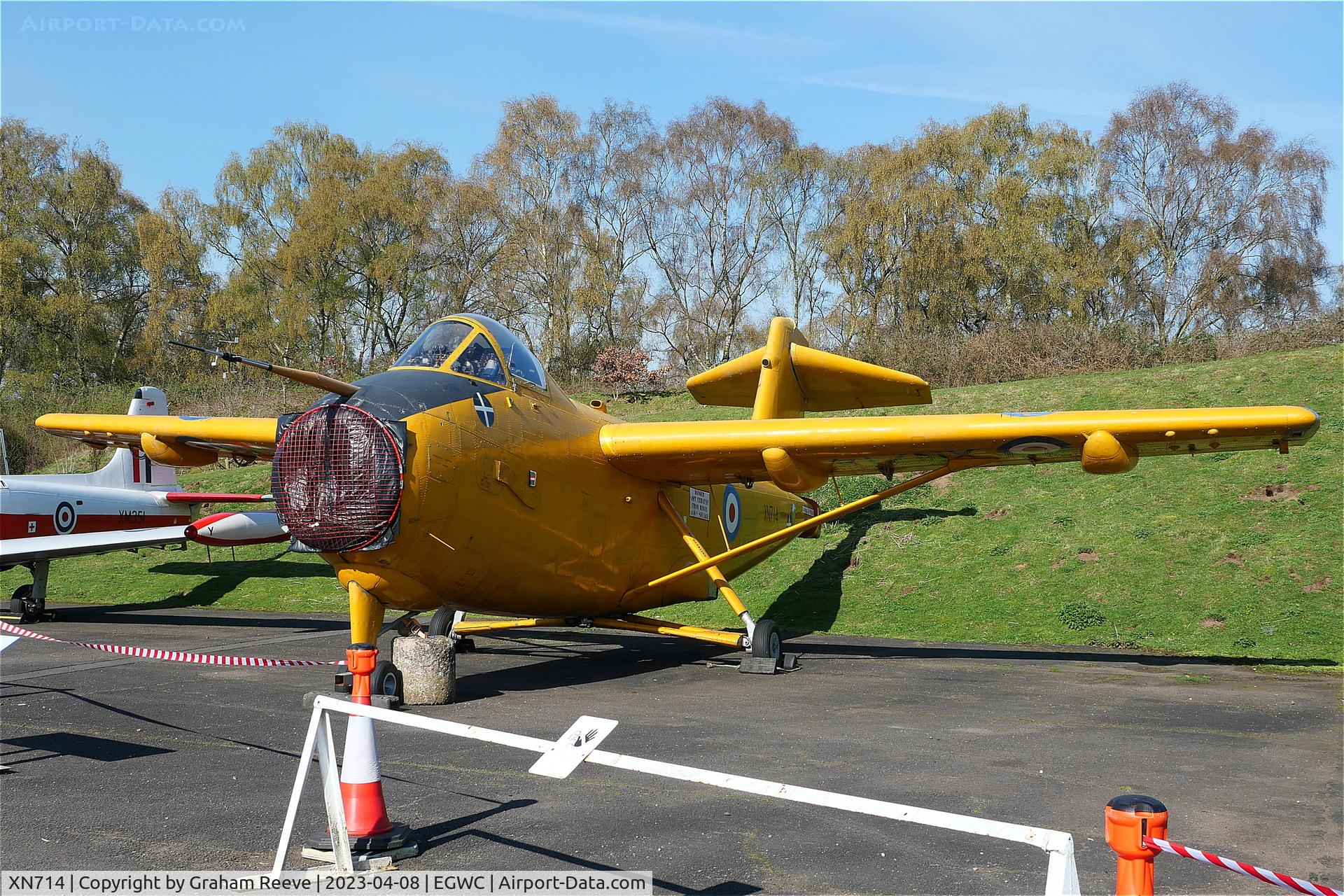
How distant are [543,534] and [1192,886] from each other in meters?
6.86

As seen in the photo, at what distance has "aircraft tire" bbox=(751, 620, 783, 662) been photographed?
444 inches

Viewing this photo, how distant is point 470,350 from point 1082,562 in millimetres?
10623

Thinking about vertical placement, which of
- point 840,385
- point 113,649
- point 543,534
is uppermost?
point 840,385

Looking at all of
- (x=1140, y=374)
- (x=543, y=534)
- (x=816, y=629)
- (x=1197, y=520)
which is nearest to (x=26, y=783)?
(x=543, y=534)

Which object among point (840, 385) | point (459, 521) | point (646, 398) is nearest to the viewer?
point (459, 521)

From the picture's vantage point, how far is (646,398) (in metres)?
36.4

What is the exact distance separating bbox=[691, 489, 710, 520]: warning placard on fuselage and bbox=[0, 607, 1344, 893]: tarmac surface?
2082 mm

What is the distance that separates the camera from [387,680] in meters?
8.95

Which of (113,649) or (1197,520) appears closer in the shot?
(113,649)

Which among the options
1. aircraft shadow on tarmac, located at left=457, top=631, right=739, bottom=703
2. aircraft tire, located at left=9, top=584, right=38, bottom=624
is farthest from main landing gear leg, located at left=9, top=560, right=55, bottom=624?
aircraft shadow on tarmac, located at left=457, top=631, right=739, bottom=703

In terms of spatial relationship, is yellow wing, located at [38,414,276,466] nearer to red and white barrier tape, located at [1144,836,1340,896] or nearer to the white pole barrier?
the white pole barrier

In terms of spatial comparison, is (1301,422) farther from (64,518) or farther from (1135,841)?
(64,518)

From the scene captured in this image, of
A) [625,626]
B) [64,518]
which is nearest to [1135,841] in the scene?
[625,626]

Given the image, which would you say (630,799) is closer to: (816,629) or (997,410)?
(816,629)
